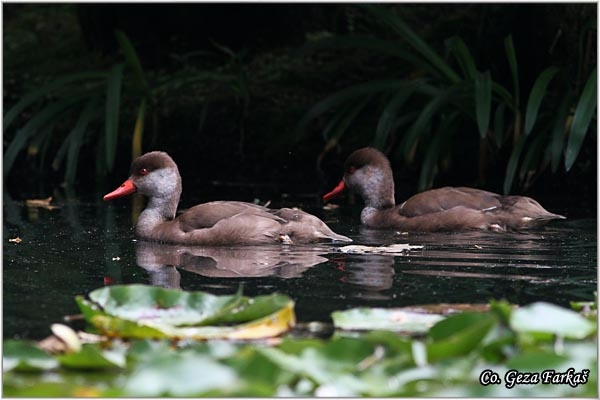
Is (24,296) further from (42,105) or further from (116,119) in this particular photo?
(42,105)

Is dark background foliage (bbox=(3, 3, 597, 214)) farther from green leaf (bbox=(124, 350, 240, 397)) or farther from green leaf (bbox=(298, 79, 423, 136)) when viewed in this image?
green leaf (bbox=(124, 350, 240, 397))

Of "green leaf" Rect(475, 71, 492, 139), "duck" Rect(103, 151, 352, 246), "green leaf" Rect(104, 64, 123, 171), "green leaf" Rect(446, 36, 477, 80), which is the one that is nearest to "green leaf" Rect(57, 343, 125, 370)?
"duck" Rect(103, 151, 352, 246)

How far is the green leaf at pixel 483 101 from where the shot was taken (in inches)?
415

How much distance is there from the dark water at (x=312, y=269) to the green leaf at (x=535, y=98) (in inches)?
43.0

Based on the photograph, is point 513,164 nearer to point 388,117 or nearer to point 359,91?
point 388,117

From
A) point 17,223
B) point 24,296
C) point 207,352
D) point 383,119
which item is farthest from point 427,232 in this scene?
point 207,352

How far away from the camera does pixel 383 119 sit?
37.8ft

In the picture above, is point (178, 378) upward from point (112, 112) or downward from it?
downward

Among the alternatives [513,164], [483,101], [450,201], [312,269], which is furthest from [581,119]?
[312,269]

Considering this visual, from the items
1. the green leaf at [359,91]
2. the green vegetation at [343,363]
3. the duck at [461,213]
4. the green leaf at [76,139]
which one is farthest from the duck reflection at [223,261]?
the green leaf at [359,91]

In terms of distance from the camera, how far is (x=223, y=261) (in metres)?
7.99

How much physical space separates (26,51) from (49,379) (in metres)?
12.9

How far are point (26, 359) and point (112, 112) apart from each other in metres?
7.62

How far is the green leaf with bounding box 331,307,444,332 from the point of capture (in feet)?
17.7
